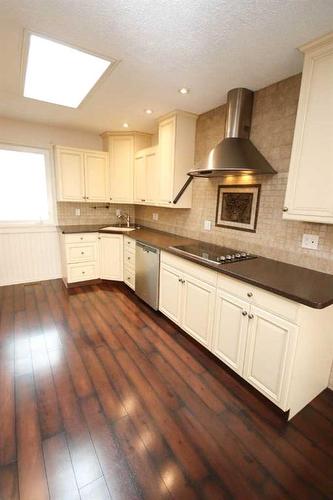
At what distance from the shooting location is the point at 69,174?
3758mm

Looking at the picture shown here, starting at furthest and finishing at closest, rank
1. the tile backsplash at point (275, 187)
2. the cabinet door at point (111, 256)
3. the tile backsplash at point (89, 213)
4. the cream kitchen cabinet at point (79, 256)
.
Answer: the tile backsplash at point (89, 213)
the cabinet door at point (111, 256)
the cream kitchen cabinet at point (79, 256)
the tile backsplash at point (275, 187)

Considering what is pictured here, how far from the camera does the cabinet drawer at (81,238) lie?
3.60m

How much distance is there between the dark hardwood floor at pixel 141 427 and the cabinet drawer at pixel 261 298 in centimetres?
76

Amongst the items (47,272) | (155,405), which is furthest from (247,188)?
(47,272)

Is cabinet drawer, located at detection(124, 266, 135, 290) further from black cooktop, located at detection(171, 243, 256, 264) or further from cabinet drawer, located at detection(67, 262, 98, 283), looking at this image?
black cooktop, located at detection(171, 243, 256, 264)

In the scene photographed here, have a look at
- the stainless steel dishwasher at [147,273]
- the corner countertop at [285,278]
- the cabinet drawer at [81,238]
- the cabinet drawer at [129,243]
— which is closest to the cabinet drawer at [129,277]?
the stainless steel dishwasher at [147,273]

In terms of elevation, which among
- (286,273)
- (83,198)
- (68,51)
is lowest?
A: (286,273)

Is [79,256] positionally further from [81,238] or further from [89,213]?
[89,213]

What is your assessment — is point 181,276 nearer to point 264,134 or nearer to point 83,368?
point 83,368

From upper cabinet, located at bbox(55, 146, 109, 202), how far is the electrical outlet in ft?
10.5

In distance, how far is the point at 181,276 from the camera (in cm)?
251

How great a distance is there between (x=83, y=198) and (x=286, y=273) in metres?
3.29

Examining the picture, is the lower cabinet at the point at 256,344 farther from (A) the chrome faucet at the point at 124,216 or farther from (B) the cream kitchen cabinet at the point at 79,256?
(A) the chrome faucet at the point at 124,216

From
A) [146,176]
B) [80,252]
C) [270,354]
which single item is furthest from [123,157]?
[270,354]
